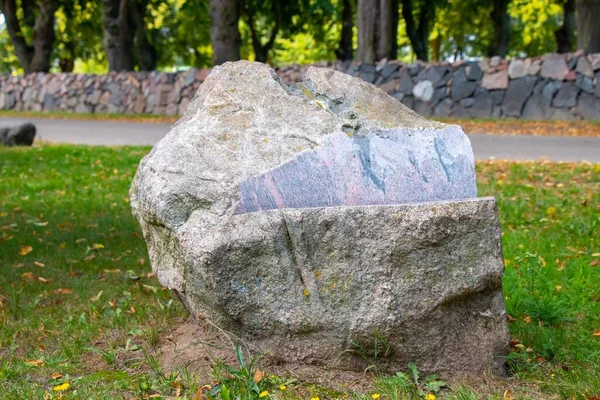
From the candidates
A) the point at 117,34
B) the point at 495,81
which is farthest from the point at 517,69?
the point at 117,34

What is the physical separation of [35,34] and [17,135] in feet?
49.3

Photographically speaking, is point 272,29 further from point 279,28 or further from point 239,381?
point 239,381

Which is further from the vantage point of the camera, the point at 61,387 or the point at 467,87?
the point at 467,87

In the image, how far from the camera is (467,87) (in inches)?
704

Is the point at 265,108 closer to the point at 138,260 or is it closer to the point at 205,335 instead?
the point at 205,335

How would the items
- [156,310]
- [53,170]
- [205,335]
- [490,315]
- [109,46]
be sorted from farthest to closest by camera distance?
1. [109,46]
2. [53,170]
3. [156,310]
4. [205,335]
5. [490,315]

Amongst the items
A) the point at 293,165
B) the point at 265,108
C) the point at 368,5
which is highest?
A: the point at 368,5

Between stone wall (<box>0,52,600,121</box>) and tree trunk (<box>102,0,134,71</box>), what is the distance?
3.71 feet

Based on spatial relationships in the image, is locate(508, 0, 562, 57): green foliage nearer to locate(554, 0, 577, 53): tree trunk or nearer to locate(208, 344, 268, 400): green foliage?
Answer: locate(554, 0, 577, 53): tree trunk

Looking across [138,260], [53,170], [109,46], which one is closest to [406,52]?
[109,46]

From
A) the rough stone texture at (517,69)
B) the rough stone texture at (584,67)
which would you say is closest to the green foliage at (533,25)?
the rough stone texture at (517,69)

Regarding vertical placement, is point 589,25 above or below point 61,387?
above

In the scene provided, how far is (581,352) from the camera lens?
4008mm

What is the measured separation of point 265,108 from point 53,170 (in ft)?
23.8
